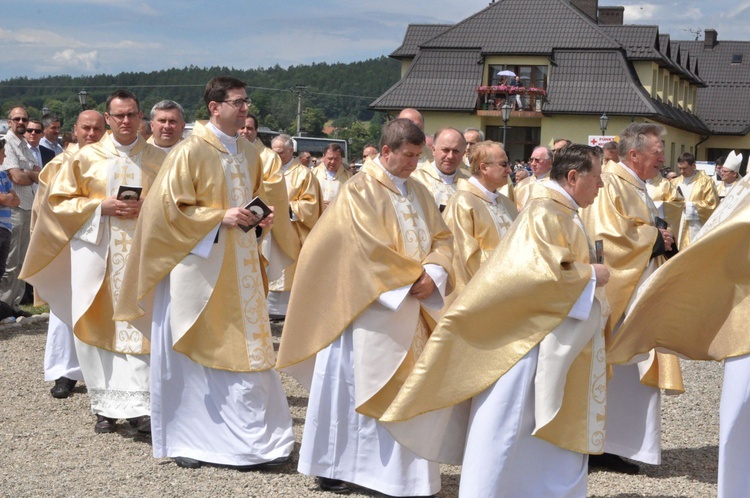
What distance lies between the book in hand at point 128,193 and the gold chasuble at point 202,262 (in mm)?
586

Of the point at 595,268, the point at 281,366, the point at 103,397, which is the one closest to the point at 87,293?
the point at 103,397

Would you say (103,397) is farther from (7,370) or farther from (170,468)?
(7,370)

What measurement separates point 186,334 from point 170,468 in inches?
31.0

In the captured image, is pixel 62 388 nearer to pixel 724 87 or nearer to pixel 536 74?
pixel 536 74

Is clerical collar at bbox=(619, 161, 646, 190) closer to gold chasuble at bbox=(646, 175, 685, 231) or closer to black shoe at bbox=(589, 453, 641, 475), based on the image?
black shoe at bbox=(589, 453, 641, 475)

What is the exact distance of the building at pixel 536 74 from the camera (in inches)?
1610

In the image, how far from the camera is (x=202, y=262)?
5.63 m

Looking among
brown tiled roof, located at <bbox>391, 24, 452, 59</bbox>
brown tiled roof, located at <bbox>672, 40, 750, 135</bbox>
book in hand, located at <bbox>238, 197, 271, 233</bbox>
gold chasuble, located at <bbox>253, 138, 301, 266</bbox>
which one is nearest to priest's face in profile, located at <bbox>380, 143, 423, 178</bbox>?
book in hand, located at <bbox>238, 197, 271, 233</bbox>

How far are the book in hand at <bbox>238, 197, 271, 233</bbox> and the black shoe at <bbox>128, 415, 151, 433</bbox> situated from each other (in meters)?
1.59

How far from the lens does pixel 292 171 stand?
11.4 metres

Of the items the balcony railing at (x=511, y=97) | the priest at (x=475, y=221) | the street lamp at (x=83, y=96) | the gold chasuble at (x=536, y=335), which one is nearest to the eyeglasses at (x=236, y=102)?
the priest at (x=475, y=221)

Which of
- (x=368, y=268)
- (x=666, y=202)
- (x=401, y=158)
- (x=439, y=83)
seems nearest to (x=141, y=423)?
(x=368, y=268)

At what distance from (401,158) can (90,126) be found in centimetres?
310

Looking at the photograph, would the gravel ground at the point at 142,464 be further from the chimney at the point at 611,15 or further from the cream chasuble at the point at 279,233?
the chimney at the point at 611,15
